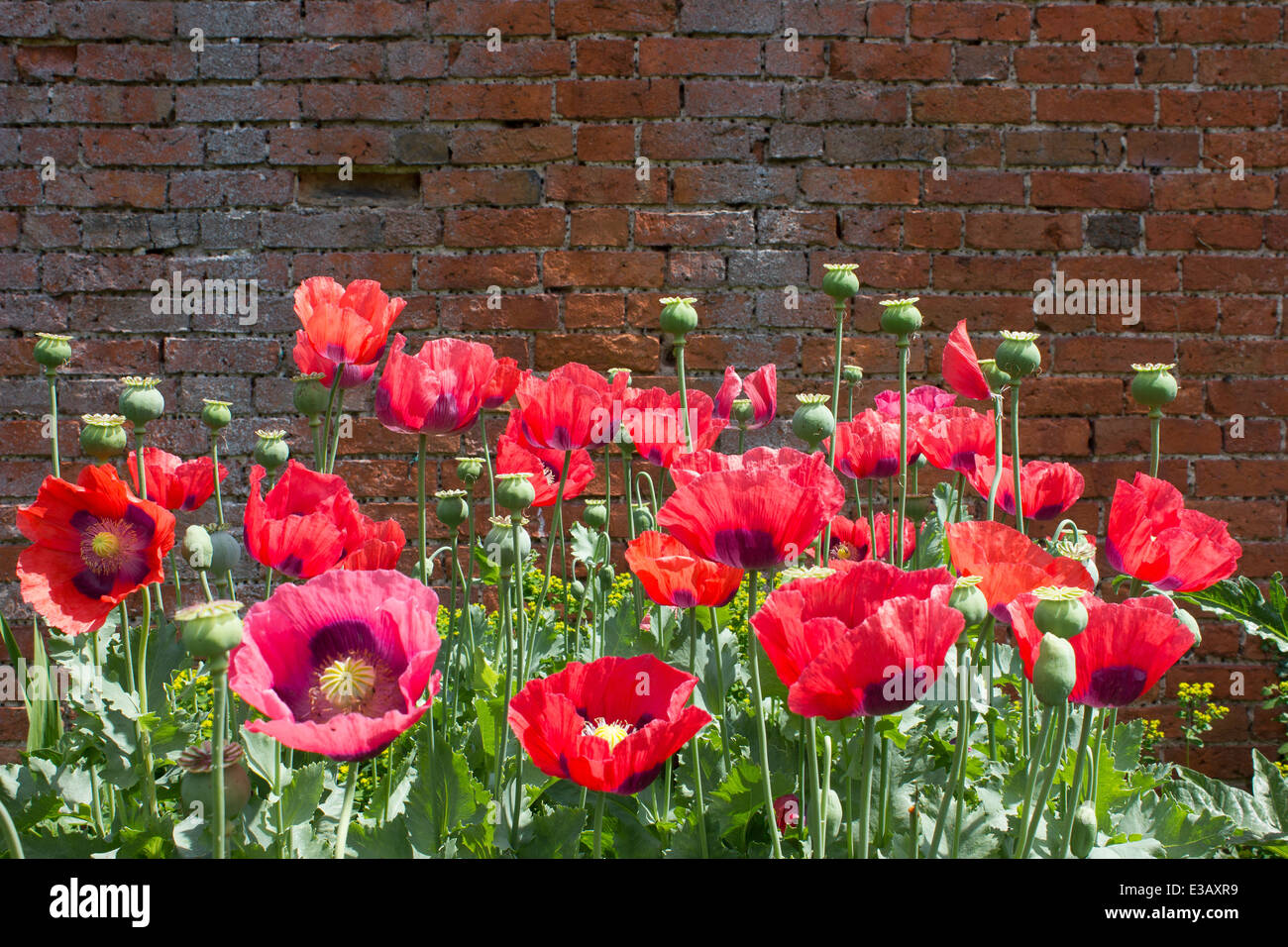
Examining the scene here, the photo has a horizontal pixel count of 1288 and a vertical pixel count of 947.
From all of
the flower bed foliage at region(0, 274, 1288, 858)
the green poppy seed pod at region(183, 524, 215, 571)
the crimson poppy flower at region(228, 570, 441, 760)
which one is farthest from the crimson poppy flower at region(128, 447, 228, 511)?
the crimson poppy flower at region(228, 570, 441, 760)

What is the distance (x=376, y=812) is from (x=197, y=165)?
1.55m

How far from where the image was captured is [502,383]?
34.0 inches

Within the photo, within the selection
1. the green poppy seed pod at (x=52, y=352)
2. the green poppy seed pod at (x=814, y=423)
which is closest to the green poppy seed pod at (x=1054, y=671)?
the green poppy seed pod at (x=814, y=423)

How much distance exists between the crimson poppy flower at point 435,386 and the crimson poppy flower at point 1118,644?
415 millimetres

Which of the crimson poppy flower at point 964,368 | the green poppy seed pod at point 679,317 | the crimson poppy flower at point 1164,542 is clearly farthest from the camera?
the crimson poppy flower at point 964,368

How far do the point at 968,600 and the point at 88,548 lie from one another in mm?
557

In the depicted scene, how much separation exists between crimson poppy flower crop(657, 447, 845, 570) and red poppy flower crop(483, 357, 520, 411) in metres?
0.33

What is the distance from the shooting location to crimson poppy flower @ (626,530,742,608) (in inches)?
24.3

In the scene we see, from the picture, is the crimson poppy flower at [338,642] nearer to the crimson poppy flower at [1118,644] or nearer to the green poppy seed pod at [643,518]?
A: the crimson poppy flower at [1118,644]

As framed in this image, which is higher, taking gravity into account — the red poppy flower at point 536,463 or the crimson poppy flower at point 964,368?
the crimson poppy flower at point 964,368

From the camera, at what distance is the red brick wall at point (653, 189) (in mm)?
1782

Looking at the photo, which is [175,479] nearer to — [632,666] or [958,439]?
[632,666]

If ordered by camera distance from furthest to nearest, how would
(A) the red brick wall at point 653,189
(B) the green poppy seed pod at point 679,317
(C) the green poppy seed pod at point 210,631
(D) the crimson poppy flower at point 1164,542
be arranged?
(A) the red brick wall at point 653,189
(B) the green poppy seed pod at point 679,317
(D) the crimson poppy flower at point 1164,542
(C) the green poppy seed pod at point 210,631

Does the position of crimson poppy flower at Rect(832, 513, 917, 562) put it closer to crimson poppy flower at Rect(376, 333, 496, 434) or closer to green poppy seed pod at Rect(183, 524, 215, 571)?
crimson poppy flower at Rect(376, 333, 496, 434)
